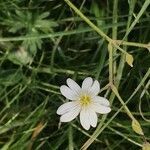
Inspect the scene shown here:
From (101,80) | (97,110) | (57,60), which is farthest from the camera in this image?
(57,60)

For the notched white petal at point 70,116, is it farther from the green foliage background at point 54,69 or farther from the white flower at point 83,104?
the green foliage background at point 54,69

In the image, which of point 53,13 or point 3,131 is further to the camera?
point 53,13

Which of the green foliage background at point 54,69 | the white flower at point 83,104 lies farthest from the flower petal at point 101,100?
the green foliage background at point 54,69

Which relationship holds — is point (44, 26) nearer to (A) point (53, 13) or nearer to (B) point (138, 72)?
(A) point (53, 13)

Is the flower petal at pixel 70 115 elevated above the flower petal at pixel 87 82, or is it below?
below

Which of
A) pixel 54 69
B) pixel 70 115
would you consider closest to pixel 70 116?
pixel 70 115

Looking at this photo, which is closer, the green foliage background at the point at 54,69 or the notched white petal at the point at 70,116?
the notched white petal at the point at 70,116

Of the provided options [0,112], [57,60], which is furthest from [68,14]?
[0,112]

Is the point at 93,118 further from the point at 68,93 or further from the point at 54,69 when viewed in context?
the point at 54,69
